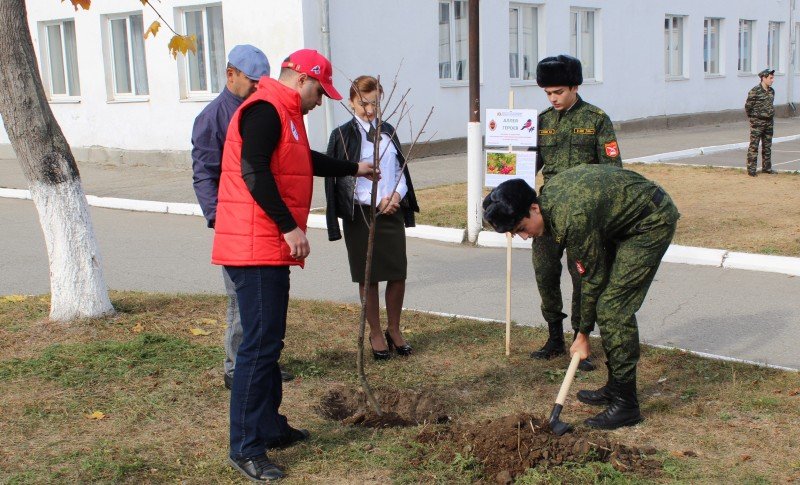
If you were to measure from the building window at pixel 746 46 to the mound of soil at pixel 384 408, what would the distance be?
25649mm

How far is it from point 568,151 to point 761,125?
32.8 feet

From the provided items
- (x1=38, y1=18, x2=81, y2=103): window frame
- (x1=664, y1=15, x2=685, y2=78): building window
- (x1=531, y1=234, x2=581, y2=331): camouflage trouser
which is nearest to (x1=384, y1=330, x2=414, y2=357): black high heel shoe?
(x1=531, y1=234, x2=581, y2=331): camouflage trouser

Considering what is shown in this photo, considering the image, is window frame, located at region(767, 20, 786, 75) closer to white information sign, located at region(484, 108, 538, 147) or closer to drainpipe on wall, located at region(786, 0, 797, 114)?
drainpipe on wall, located at region(786, 0, 797, 114)

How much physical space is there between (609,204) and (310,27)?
38.3ft

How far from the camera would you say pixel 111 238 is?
10.9 metres

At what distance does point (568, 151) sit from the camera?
18.2 ft

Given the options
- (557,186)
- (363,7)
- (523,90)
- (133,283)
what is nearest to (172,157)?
(363,7)

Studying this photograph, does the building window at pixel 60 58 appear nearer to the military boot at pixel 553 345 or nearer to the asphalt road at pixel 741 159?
the asphalt road at pixel 741 159

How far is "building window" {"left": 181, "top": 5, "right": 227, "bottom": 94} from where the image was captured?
16.8 meters

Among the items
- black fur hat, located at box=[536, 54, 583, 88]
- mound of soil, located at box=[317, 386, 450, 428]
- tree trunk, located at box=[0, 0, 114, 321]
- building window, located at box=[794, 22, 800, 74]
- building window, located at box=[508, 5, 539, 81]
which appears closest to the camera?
mound of soil, located at box=[317, 386, 450, 428]

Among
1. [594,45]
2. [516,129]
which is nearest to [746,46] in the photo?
[594,45]

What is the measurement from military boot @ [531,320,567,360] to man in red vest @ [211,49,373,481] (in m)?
2.25

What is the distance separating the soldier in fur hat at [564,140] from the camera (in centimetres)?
541

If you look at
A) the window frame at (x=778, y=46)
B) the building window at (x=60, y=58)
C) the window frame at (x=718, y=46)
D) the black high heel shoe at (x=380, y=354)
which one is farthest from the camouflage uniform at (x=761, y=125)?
the window frame at (x=778, y=46)
